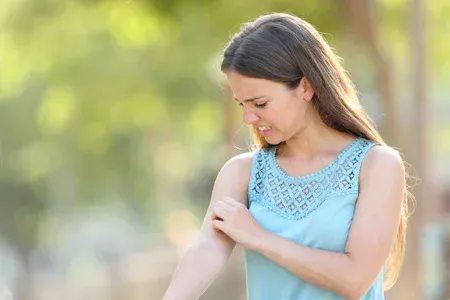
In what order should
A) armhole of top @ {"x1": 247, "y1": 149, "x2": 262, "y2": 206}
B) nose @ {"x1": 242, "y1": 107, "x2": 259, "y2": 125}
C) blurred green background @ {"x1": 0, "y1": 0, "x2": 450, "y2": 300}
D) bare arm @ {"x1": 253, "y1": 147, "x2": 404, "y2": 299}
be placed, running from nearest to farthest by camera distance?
1. bare arm @ {"x1": 253, "y1": 147, "x2": 404, "y2": 299}
2. nose @ {"x1": 242, "y1": 107, "x2": 259, "y2": 125}
3. armhole of top @ {"x1": 247, "y1": 149, "x2": 262, "y2": 206}
4. blurred green background @ {"x1": 0, "y1": 0, "x2": 450, "y2": 300}

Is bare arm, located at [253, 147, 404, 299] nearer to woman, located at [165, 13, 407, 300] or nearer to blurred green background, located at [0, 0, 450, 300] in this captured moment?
woman, located at [165, 13, 407, 300]

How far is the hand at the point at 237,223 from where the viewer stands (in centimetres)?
324

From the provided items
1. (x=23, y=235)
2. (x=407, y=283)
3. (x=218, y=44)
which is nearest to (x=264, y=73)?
(x=407, y=283)

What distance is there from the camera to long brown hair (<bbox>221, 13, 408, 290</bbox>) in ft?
10.7

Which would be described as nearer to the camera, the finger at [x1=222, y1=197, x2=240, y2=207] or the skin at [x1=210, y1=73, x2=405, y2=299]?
the skin at [x1=210, y1=73, x2=405, y2=299]

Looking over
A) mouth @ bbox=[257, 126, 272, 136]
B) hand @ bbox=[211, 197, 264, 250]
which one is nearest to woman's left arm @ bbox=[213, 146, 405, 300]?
hand @ bbox=[211, 197, 264, 250]

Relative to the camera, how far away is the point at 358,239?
3.21m

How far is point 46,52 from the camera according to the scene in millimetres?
14484

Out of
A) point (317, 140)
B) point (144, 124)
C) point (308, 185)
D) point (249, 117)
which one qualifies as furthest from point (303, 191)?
point (144, 124)

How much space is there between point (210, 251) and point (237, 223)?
0.52 feet

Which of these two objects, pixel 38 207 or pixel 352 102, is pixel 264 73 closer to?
pixel 352 102

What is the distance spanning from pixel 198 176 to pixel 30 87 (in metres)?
12.7

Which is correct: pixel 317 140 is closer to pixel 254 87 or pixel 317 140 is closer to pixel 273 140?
pixel 273 140

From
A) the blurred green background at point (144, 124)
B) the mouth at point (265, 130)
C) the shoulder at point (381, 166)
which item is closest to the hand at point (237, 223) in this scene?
the mouth at point (265, 130)
